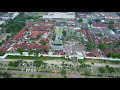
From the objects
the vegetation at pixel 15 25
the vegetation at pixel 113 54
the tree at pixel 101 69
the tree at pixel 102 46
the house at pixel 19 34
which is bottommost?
the tree at pixel 101 69

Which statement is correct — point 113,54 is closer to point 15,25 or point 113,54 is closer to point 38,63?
point 38,63

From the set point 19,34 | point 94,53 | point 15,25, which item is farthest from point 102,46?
point 15,25

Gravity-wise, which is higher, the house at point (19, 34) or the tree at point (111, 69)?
the house at point (19, 34)

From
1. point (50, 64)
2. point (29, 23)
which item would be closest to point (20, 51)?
point (50, 64)

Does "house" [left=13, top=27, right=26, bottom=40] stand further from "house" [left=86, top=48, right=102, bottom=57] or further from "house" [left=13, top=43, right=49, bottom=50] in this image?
"house" [left=86, top=48, right=102, bottom=57]

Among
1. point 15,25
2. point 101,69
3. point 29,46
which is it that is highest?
point 15,25

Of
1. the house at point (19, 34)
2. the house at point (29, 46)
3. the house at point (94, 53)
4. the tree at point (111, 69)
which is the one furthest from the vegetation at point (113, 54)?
the house at point (19, 34)

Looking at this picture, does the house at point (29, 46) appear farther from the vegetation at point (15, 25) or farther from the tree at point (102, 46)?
the tree at point (102, 46)

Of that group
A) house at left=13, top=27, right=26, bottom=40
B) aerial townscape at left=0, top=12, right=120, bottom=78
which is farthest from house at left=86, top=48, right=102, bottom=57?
house at left=13, top=27, right=26, bottom=40
